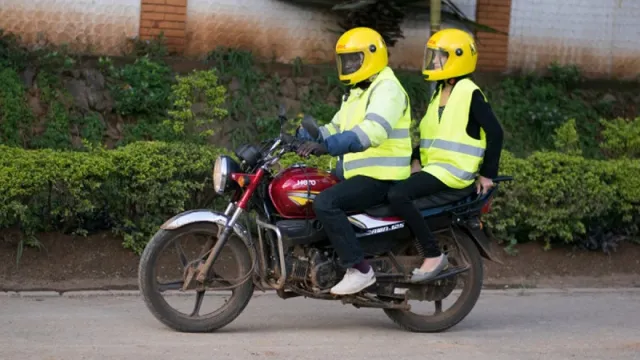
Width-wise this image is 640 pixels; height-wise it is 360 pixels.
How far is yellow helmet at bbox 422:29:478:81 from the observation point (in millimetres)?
7043

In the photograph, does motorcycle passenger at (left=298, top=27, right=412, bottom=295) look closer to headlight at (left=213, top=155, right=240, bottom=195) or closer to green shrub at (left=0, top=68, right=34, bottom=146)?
headlight at (left=213, top=155, right=240, bottom=195)

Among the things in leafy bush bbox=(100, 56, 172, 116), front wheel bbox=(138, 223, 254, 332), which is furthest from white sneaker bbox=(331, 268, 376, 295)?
leafy bush bbox=(100, 56, 172, 116)

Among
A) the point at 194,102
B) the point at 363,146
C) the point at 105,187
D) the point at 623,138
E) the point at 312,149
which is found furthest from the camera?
the point at 623,138

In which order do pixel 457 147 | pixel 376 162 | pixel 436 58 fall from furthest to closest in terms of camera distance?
pixel 436 58 < pixel 457 147 < pixel 376 162

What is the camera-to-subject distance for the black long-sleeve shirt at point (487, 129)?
22.8ft

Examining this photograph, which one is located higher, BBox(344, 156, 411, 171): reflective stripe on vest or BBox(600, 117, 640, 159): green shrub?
BBox(600, 117, 640, 159): green shrub

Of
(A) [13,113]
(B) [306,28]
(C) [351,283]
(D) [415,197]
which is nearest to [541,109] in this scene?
(B) [306,28]

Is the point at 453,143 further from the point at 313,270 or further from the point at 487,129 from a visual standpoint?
the point at 313,270

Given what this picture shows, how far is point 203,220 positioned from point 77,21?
192 inches

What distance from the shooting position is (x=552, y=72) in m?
12.3

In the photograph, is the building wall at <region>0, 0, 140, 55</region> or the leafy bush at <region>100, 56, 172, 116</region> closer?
the leafy bush at <region>100, 56, 172, 116</region>

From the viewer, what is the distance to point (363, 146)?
21.4 ft

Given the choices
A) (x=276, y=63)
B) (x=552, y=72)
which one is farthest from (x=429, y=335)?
(x=552, y=72)

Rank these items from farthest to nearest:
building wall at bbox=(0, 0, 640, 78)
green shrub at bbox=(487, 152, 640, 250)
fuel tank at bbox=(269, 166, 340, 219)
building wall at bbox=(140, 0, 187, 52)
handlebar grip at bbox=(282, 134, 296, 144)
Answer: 1. building wall at bbox=(140, 0, 187, 52)
2. building wall at bbox=(0, 0, 640, 78)
3. green shrub at bbox=(487, 152, 640, 250)
4. fuel tank at bbox=(269, 166, 340, 219)
5. handlebar grip at bbox=(282, 134, 296, 144)
